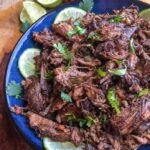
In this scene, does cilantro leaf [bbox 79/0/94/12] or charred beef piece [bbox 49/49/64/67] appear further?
cilantro leaf [bbox 79/0/94/12]

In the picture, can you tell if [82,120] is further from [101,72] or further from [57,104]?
[101,72]

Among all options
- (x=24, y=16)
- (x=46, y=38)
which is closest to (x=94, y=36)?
(x=46, y=38)

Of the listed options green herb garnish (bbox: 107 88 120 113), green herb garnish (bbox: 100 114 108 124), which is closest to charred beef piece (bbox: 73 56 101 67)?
green herb garnish (bbox: 107 88 120 113)

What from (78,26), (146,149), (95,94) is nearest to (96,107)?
(95,94)

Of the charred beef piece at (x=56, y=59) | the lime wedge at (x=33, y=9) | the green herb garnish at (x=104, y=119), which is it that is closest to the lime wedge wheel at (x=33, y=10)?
the lime wedge at (x=33, y=9)

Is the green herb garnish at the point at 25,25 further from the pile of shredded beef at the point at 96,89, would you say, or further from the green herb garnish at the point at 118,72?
the green herb garnish at the point at 118,72

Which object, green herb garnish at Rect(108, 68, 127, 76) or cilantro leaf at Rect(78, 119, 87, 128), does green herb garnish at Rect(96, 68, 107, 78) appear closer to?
green herb garnish at Rect(108, 68, 127, 76)
